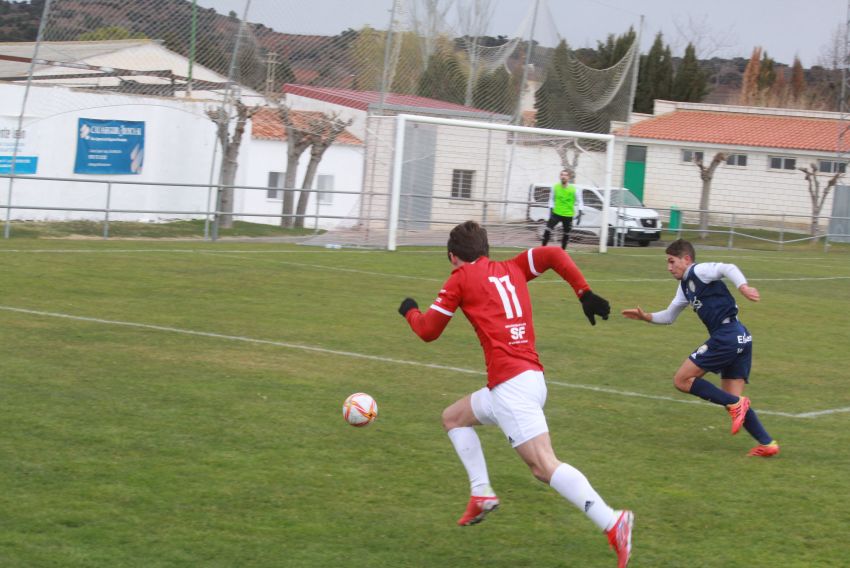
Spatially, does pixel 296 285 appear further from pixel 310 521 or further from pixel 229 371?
pixel 310 521

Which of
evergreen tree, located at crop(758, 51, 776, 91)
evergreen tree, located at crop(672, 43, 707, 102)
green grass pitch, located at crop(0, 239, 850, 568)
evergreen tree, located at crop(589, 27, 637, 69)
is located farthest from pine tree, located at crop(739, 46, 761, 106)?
green grass pitch, located at crop(0, 239, 850, 568)

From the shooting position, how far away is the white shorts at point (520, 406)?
5.36 meters

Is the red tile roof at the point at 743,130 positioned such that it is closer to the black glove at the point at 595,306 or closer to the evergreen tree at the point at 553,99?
the evergreen tree at the point at 553,99

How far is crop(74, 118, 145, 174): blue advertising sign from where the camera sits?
92.5 feet

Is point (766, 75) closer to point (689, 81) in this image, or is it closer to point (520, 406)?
point (689, 81)

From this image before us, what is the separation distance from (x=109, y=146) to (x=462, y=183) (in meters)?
9.46

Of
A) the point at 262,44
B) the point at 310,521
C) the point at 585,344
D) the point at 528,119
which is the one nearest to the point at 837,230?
the point at 528,119

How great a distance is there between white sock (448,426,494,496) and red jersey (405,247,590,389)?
38cm

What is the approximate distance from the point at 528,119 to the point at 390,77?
213 inches

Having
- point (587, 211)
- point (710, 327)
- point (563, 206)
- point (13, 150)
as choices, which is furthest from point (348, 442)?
point (587, 211)

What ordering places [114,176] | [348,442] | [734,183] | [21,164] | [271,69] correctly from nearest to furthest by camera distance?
[348,442] → [271,69] → [21,164] → [114,176] → [734,183]

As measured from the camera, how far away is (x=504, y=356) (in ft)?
18.0

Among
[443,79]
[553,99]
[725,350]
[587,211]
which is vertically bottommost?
[725,350]

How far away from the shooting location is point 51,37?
24.1 meters
